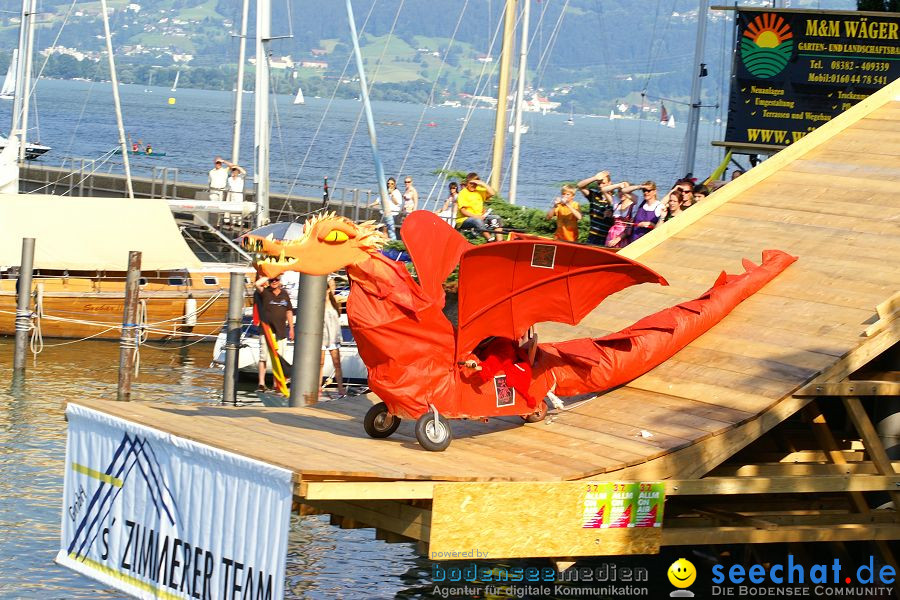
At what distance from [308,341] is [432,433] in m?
4.18

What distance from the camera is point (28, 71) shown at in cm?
3841

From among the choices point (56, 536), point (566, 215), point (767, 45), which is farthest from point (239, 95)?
point (56, 536)

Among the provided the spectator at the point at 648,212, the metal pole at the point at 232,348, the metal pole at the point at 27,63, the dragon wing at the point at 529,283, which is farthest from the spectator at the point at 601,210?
the metal pole at the point at 27,63

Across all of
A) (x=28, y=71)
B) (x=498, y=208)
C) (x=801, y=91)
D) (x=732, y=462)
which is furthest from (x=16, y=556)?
(x=28, y=71)

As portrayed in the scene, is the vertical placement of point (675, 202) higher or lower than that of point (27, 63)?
lower

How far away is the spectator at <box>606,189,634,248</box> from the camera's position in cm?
1667

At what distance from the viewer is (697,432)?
9.90 meters

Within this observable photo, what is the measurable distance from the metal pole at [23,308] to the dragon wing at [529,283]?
1300 centimetres

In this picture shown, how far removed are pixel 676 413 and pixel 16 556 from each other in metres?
6.63

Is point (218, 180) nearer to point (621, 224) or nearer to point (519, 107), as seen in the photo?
point (519, 107)

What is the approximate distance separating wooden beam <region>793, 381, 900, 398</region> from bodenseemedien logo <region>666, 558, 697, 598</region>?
3177mm

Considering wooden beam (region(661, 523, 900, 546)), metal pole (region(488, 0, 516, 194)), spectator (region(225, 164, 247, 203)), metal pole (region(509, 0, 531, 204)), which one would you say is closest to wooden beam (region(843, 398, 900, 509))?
wooden beam (region(661, 523, 900, 546))

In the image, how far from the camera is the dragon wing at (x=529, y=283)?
990 centimetres

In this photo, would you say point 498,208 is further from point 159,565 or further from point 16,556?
point 159,565
